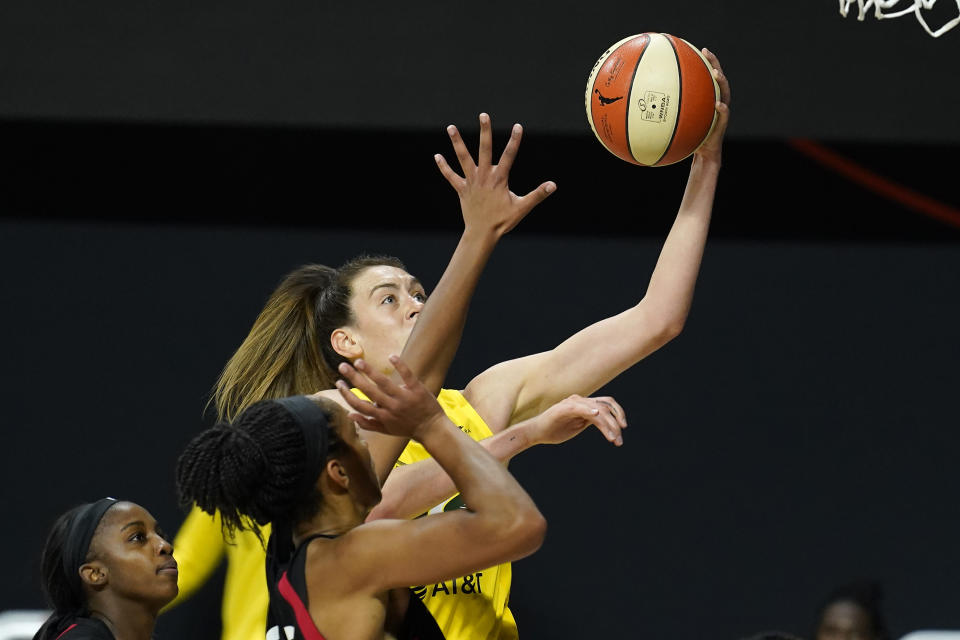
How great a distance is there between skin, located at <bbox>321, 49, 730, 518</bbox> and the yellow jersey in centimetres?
11

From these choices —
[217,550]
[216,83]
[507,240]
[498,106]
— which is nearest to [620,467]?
[507,240]

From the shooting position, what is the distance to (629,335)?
2.86 meters

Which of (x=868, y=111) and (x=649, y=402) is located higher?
(x=868, y=111)

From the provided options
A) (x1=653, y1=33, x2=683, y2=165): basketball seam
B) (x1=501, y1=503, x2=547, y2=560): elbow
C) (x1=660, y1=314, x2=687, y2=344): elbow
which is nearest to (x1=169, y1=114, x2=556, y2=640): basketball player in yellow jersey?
(x1=660, y1=314, x2=687, y2=344): elbow

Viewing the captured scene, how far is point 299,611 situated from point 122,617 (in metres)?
1.09

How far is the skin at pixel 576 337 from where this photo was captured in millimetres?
2734

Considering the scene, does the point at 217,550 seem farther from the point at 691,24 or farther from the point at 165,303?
the point at 691,24

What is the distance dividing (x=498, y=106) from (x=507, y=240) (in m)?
0.46

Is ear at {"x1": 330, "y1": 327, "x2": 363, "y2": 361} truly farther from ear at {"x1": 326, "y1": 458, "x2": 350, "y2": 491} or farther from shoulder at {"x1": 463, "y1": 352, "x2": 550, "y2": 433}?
ear at {"x1": 326, "y1": 458, "x2": 350, "y2": 491}

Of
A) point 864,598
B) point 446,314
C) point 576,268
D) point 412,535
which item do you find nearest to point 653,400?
point 576,268

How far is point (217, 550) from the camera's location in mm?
3309

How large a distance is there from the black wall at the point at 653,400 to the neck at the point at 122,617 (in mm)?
1399

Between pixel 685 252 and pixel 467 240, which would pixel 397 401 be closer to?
pixel 467 240

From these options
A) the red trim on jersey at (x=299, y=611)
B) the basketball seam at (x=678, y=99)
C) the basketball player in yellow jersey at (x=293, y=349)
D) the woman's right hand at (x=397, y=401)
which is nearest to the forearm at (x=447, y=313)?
the woman's right hand at (x=397, y=401)
